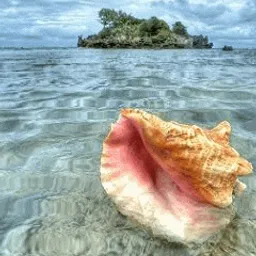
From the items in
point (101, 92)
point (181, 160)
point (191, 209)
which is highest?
point (181, 160)

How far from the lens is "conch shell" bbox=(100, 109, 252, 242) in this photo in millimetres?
2221

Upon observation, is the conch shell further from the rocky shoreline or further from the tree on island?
the tree on island

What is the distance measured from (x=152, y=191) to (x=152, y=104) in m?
3.91

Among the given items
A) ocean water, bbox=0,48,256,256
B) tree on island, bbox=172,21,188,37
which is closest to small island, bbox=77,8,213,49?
tree on island, bbox=172,21,188,37

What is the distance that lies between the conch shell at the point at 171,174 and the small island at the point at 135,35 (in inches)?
3168

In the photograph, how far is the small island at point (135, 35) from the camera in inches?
3344

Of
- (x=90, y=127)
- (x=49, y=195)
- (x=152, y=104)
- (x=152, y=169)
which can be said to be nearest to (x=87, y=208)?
(x=49, y=195)

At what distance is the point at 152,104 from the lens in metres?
6.24

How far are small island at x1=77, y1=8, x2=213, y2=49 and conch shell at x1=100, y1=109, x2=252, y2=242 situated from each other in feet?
264

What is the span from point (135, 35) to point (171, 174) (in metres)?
91.7

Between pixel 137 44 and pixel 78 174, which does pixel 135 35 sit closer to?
pixel 137 44

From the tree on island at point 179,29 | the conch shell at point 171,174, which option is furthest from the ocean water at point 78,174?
the tree on island at point 179,29

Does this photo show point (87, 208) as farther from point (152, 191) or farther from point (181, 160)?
point (181, 160)

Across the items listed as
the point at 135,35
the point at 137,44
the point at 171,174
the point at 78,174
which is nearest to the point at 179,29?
the point at 135,35
